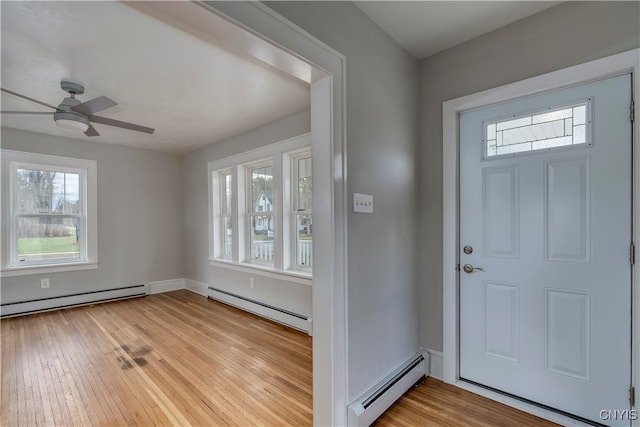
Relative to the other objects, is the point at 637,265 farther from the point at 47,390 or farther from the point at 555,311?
the point at 47,390

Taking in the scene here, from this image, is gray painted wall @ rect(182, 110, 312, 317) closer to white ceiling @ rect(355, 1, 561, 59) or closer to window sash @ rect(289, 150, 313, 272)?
window sash @ rect(289, 150, 313, 272)

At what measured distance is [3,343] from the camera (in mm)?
3004

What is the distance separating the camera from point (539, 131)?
1.92 m

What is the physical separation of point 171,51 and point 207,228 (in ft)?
10.2

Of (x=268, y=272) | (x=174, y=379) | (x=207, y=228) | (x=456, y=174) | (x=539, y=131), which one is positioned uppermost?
(x=539, y=131)

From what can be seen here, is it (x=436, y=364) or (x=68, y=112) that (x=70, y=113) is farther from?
(x=436, y=364)

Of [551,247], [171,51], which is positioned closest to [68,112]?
[171,51]

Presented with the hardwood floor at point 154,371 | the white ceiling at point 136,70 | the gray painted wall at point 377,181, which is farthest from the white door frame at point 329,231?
the white ceiling at point 136,70

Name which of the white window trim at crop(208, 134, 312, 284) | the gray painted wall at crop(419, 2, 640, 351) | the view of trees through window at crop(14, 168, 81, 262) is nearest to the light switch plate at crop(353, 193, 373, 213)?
the gray painted wall at crop(419, 2, 640, 351)

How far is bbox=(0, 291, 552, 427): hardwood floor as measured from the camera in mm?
1880

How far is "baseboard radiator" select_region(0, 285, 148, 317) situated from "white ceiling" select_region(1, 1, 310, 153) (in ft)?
7.63

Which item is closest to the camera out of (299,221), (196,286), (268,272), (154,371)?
(154,371)

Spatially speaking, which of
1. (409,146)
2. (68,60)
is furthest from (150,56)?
(409,146)

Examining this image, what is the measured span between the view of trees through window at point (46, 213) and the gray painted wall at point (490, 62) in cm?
493
